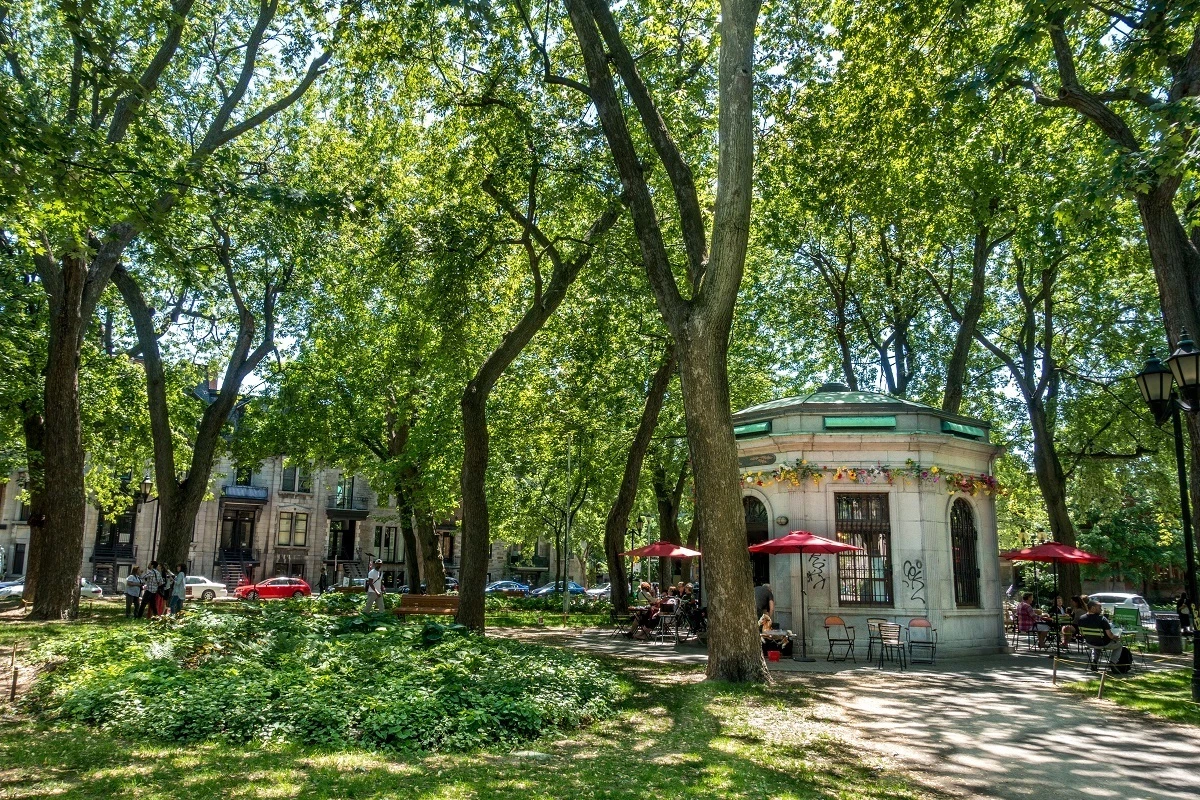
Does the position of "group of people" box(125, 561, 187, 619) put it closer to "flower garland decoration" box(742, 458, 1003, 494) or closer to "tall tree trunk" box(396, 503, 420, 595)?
"tall tree trunk" box(396, 503, 420, 595)

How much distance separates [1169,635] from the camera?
21344 millimetres

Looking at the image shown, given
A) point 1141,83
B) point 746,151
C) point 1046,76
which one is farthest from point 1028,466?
point 746,151

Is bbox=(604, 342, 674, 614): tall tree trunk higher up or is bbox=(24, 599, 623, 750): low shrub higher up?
bbox=(604, 342, 674, 614): tall tree trunk

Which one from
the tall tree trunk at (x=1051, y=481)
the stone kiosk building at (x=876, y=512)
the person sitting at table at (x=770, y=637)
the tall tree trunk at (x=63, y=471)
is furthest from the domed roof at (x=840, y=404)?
the tall tree trunk at (x=63, y=471)

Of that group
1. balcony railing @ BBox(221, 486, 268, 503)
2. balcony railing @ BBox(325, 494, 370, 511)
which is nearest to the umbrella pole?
balcony railing @ BBox(221, 486, 268, 503)

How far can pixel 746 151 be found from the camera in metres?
11.5

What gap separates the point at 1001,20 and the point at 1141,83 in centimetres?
362

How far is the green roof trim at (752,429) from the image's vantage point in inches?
715

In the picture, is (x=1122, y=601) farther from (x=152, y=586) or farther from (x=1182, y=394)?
(x=152, y=586)

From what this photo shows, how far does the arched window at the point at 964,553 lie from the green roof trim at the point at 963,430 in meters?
1.50

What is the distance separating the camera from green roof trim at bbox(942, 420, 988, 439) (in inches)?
709

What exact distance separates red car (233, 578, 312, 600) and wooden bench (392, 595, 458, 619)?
23.2m

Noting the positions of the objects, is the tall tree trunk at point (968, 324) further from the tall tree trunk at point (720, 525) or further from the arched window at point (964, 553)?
the tall tree trunk at point (720, 525)

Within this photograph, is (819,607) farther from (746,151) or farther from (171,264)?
(171,264)
